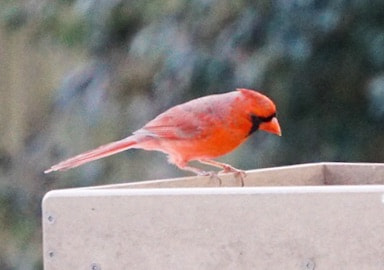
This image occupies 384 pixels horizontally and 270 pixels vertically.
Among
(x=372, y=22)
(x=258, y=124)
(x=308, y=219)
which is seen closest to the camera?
(x=308, y=219)

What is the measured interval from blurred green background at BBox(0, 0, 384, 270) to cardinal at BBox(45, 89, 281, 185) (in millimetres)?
904

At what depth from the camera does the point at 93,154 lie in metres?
2.66

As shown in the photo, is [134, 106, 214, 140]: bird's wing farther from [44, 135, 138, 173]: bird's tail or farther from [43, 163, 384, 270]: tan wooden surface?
[43, 163, 384, 270]: tan wooden surface

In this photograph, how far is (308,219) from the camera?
1706 mm

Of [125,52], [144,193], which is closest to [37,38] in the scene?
[125,52]

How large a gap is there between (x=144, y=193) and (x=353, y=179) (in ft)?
3.28

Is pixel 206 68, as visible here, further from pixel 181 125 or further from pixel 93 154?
pixel 93 154

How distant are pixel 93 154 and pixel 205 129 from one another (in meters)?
0.26

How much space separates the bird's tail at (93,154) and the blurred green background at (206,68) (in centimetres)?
103

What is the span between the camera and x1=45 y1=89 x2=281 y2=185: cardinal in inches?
105

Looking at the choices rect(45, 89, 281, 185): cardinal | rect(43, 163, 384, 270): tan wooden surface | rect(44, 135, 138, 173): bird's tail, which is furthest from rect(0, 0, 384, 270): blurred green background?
rect(43, 163, 384, 270): tan wooden surface

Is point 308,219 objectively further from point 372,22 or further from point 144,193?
point 372,22

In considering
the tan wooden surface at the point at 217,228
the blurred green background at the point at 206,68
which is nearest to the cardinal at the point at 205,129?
the tan wooden surface at the point at 217,228

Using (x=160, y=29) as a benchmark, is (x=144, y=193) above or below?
below
